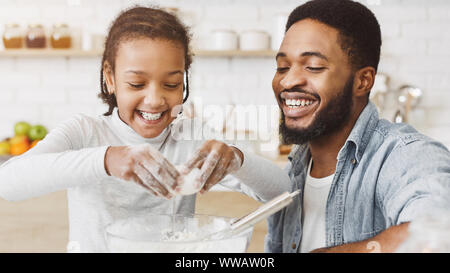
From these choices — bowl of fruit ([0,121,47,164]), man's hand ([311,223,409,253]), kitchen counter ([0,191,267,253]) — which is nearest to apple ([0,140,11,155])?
bowl of fruit ([0,121,47,164])

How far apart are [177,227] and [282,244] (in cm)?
23

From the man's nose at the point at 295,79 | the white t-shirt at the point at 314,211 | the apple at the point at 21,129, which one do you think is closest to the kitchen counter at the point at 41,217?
the white t-shirt at the point at 314,211

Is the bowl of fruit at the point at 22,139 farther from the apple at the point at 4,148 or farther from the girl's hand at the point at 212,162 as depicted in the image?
the girl's hand at the point at 212,162

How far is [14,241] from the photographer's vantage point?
0.78 metres

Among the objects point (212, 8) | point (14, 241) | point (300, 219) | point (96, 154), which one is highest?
point (212, 8)

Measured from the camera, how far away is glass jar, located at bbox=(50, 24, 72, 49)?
1491 mm

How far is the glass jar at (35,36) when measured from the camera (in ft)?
4.86

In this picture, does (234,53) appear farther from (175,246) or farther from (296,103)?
(175,246)

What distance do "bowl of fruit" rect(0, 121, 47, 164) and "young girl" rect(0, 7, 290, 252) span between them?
2.88ft

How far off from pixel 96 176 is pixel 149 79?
0.42 feet

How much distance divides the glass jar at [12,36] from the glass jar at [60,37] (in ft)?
0.39

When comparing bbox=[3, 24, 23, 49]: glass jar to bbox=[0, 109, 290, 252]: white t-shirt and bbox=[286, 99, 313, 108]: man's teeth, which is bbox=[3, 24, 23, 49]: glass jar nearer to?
bbox=[0, 109, 290, 252]: white t-shirt
